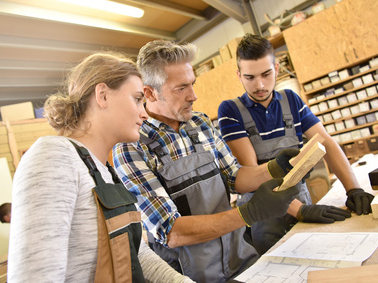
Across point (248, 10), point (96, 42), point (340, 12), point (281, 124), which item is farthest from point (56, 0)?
point (340, 12)

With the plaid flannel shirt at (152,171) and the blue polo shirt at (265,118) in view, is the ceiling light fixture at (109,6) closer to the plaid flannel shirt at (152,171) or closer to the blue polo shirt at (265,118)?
the blue polo shirt at (265,118)

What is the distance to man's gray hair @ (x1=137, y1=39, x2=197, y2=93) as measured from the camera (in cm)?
153

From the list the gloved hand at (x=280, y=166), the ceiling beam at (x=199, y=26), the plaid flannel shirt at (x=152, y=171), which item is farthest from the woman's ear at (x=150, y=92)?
the ceiling beam at (x=199, y=26)

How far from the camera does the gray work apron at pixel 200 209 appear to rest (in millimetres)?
1282

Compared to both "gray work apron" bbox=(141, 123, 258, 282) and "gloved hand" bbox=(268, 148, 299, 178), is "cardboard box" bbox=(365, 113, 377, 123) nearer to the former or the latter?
"gloved hand" bbox=(268, 148, 299, 178)

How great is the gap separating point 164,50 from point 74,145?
864mm

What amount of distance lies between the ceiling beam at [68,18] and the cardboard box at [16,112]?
2258 millimetres

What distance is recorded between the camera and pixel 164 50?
1540mm

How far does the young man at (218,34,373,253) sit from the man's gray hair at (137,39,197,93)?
0.56 m

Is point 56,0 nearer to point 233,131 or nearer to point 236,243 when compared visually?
point 233,131

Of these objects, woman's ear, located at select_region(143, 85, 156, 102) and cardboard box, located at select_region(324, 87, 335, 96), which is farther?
cardboard box, located at select_region(324, 87, 335, 96)

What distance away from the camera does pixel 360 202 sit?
1.39m

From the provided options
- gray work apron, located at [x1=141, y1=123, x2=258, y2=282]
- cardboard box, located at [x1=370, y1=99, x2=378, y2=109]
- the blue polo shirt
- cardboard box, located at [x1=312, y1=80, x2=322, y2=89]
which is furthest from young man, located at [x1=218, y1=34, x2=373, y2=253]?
cardboard box, located at [x1=312, y1=80, x2=322, y2=89]

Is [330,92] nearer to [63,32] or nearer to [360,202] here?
[360,202]
